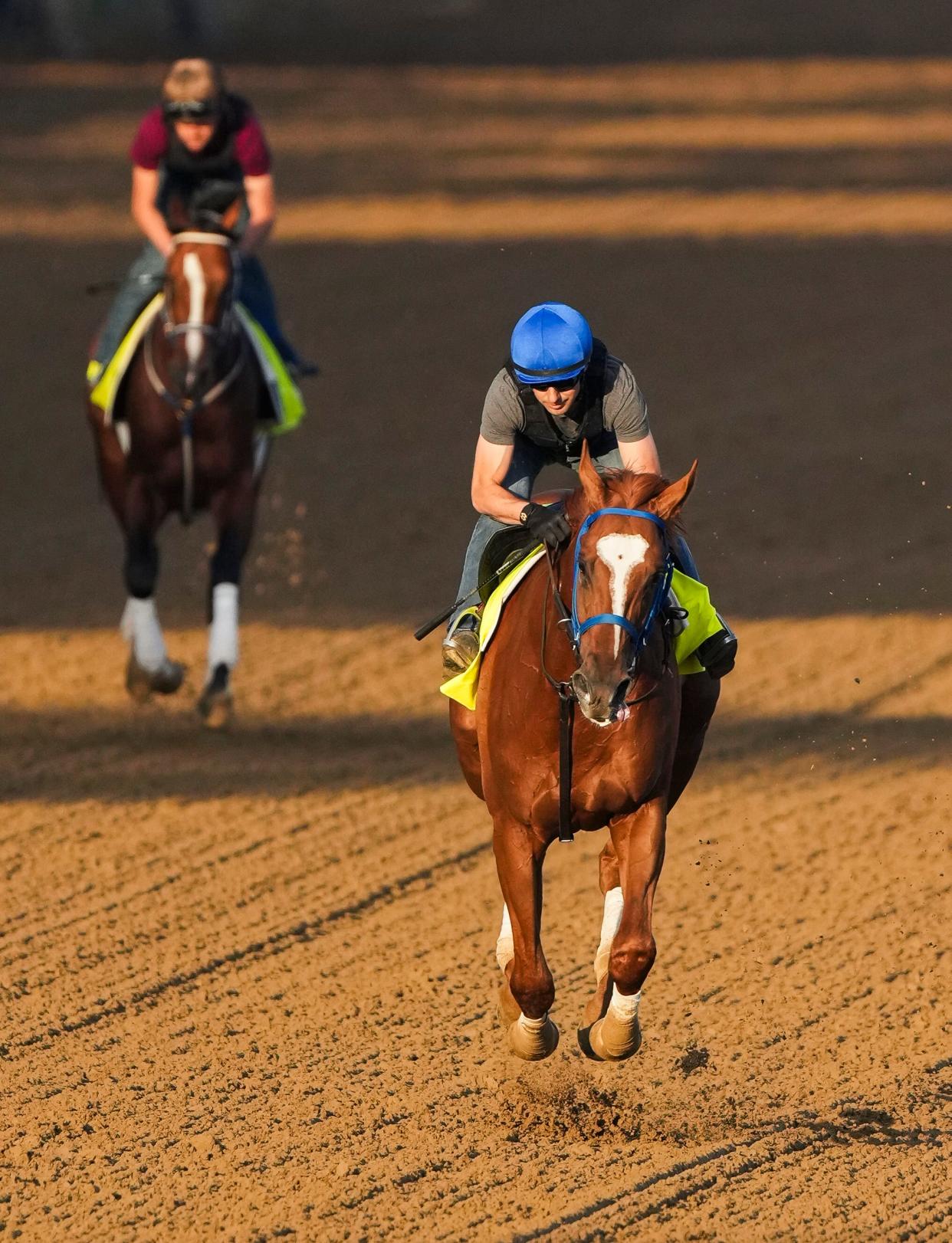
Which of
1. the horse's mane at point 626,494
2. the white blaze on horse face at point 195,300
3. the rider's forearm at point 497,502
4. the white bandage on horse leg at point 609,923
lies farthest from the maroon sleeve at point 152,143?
the horse's mane at point 626,494

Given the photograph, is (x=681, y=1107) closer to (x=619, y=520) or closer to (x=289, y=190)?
(x=619, y=520)

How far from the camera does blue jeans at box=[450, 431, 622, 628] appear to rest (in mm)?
6965

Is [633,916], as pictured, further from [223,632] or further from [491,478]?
[223,632]

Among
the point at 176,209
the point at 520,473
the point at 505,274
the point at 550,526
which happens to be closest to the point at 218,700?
the point at 176,209

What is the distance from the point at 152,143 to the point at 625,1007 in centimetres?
637

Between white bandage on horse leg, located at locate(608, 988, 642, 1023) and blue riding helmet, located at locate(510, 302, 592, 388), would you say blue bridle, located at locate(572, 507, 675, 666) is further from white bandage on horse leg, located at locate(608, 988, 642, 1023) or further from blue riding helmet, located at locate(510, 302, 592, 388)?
white bandage on horse leg, located at locate(608, 988, 642, 1023)

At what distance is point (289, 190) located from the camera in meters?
25.8

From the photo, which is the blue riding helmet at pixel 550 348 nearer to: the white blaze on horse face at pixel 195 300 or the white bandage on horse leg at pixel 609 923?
the white bandage on horse leg at pixel 609 923

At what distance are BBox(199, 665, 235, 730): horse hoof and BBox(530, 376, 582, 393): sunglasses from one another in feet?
15.1

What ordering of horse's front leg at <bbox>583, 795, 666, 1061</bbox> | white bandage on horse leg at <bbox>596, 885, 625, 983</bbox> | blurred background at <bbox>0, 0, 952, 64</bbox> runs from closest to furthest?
horse's front leg at <bbox>583, 795, 666, 1061</bbox> < white bandage on horse leg at <bbox>596, 885, 625, 983</bbox> < blurred background at <bbox>0, 0, 952, 64</bbox>

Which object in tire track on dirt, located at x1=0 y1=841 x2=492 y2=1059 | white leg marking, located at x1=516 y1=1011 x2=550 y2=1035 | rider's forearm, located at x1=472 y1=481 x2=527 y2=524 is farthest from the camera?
tire track on dirt, located at x1=0 y1=841 x2=492 y2=1059

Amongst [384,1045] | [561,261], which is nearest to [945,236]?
[561,261]

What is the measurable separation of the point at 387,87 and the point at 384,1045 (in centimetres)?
2939

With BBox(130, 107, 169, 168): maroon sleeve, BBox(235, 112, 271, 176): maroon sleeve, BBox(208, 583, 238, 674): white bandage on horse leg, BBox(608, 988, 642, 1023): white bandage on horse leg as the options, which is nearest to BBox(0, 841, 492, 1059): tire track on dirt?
BBox(208, 583, 238, 674): white bandage on horse leg
